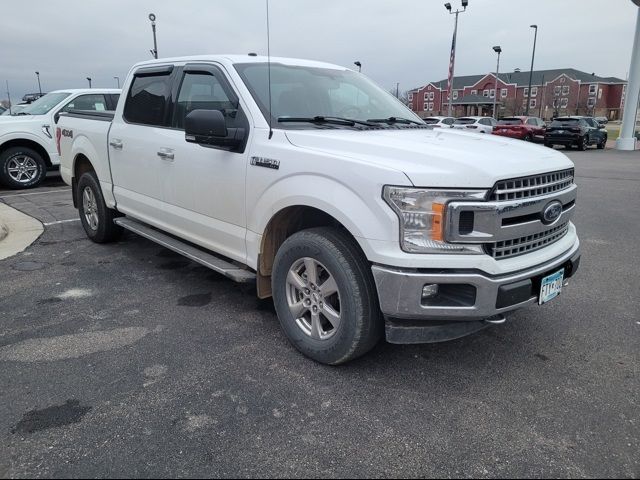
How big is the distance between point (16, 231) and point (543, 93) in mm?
97214

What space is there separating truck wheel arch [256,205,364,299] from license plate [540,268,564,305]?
1.38 meters

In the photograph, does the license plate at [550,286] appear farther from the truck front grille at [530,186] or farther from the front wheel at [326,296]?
the front wheel at [326,296]

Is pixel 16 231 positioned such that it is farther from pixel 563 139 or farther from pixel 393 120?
pixel 563 139

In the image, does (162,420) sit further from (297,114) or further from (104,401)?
(297,114)

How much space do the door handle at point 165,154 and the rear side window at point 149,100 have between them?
0.29 m

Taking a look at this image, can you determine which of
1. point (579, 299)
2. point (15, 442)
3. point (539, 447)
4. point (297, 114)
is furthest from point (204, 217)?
point (579, 299)

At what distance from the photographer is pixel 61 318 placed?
13.4 feet

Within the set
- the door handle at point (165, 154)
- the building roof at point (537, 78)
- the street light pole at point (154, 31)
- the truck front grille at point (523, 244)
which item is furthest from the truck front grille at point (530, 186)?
the building roof at point (537, 78)

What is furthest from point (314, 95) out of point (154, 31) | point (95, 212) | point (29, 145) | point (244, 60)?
point (154, 31)

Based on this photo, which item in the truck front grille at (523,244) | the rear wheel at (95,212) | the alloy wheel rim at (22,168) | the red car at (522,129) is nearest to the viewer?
the truck front grille at (523,244)

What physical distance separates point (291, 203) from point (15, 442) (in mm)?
1973

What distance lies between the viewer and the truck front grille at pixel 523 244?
2843mm

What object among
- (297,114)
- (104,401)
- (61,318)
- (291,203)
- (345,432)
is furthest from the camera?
(61,318)

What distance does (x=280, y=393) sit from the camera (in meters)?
3.01
